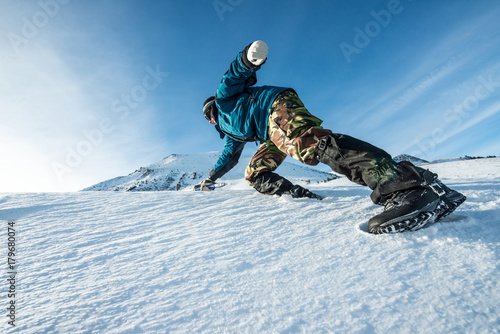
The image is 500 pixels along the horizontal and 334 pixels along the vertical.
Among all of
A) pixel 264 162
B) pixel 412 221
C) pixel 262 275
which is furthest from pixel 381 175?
pixel 264 162

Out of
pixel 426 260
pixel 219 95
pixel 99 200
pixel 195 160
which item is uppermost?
pixel 195 160

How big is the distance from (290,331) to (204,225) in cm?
94

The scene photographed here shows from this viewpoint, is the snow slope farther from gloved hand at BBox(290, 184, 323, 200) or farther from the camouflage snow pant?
the camouflage snow pant

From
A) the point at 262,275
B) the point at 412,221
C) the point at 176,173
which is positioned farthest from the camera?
the point at 176,173

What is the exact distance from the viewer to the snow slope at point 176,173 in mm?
33125

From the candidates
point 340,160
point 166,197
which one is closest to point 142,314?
point 340,160

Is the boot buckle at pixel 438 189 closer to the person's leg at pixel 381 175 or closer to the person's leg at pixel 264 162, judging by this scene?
the person's leg at pixel 381 175

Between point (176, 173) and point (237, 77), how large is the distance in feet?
126

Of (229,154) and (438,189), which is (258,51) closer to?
(438,189)

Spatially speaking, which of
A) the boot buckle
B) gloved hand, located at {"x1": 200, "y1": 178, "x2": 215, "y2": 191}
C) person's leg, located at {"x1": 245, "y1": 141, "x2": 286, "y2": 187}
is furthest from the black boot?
gloved hand, located at {"x1": 200, "y1": 178, "x2": 215, "y2": 191}

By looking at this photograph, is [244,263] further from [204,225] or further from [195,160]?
[195,160]

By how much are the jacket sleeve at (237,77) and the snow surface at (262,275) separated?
3.54 ft

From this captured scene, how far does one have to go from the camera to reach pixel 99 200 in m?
2.22

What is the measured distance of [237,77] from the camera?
6.32 feet
